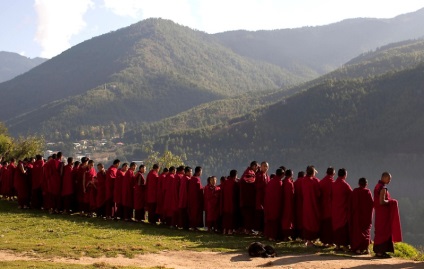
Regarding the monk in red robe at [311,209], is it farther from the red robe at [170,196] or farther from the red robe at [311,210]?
the red robe at [170,196]

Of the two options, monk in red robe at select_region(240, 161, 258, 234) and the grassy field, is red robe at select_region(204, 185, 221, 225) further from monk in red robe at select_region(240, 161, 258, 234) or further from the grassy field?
monk in red robe at select_region(240, 161, 258, 234)

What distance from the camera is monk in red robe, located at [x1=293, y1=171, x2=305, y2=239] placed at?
14.5 m

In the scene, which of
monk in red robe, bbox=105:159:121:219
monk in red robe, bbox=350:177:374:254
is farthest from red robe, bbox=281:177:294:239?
monk in red robe, bbox=105:159:121:219

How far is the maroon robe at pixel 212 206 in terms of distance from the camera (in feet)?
55.0

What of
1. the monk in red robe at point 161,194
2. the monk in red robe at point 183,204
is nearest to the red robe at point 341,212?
the monk in red robe at point 183,204

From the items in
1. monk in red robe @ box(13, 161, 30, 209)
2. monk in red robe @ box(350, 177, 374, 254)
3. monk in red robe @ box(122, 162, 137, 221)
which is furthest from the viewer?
→ monk in red robe @ box(13, 161, 30, 209)

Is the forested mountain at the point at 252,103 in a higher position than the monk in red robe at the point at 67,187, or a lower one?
higher

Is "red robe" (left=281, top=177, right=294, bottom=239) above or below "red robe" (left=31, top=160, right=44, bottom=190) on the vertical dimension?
below

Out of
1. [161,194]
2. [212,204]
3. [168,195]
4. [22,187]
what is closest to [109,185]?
[161,194]

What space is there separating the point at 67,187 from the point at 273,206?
29.9 feet

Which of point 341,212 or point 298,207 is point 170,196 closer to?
point 298,207

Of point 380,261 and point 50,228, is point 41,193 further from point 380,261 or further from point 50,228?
point 380,261

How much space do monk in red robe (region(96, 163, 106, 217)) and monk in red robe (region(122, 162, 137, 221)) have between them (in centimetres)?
93

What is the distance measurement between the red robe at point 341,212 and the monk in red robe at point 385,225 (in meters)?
0.97
